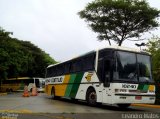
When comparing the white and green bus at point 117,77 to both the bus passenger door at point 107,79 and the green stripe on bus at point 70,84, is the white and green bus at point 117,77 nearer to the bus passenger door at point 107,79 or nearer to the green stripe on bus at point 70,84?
the bus passenger door at point 107,79

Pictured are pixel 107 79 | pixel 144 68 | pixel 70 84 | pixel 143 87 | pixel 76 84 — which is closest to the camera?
pixel 107 79

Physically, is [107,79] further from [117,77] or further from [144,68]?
[144,68]

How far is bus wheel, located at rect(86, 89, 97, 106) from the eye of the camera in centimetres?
1904

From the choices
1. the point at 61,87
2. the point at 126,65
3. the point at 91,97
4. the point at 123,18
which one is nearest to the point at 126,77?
the point at 126,65

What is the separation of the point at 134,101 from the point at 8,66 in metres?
→ 37.9

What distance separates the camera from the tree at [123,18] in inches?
1686

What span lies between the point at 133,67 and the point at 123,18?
1019 inches

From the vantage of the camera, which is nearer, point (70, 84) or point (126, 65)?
point (126, 65)

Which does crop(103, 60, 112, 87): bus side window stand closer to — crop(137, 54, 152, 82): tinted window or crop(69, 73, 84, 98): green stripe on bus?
crop(137, 54, 152, 82): tinted window

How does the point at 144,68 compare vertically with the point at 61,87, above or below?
above

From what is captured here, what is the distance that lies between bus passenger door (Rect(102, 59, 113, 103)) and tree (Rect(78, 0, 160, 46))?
25.1m

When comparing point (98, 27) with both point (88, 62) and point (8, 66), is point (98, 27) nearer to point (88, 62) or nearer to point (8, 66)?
point (8, 66)

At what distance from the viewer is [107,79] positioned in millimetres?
17328

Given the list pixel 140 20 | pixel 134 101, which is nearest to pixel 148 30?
pixel 140 20
